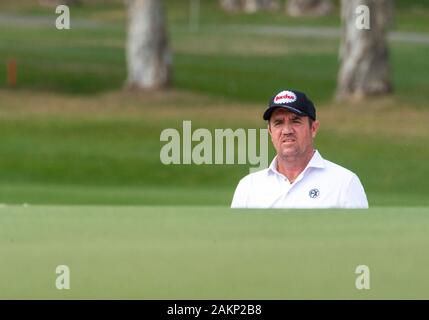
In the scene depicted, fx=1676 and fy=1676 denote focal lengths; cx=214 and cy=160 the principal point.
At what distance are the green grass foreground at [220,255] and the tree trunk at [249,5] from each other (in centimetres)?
6042

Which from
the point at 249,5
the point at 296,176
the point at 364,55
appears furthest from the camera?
the point at 249,5

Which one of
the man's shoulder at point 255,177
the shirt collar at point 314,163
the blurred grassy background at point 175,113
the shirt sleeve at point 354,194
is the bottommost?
the shirt sleeve at point 354,194

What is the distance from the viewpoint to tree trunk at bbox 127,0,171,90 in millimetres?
33969

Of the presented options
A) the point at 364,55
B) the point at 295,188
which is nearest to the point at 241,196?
the point at 295,188

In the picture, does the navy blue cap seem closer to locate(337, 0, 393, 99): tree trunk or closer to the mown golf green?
the mown golf green

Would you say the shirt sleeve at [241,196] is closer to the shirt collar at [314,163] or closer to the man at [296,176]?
the man at [296,176]

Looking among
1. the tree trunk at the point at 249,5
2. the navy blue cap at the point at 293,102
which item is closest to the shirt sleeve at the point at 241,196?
the navy blue cap at the point at 293,102

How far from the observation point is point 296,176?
753cm

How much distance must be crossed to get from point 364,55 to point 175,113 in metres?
3.82

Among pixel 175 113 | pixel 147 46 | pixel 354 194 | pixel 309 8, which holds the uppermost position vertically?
pixel 309 8

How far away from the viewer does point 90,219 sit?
672cm

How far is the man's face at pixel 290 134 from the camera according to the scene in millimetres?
7602

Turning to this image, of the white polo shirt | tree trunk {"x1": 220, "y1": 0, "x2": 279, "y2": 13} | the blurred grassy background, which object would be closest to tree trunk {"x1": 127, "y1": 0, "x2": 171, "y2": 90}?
the blurred grassy background

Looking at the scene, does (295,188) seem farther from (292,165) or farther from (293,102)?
(293,102)
